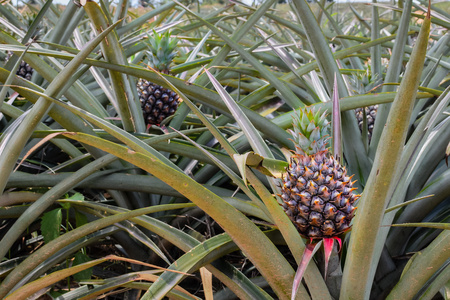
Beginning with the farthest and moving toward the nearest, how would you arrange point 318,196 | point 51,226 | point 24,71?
point 24,71
point 51,226
point 318,196

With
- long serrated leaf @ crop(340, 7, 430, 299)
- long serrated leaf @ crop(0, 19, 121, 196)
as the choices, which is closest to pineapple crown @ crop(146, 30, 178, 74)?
long serrated leaf @ crop(0, 19, 121, 196)

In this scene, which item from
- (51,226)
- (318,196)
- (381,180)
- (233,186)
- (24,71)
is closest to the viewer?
(381,180)

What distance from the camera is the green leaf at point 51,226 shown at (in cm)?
88

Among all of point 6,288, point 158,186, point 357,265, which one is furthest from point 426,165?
point 6,288

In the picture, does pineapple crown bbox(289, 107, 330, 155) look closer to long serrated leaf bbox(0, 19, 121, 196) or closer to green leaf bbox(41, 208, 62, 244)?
long serrated leaf bbox(0, 19, 121, 196)

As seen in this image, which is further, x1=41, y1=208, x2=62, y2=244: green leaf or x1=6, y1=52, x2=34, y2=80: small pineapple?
x1=6, y1=52, x2=34, y2=80: small pineapple

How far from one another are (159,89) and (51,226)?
549mm

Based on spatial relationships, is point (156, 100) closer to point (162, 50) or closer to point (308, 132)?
point (162, 50)

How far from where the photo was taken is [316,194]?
69 cm

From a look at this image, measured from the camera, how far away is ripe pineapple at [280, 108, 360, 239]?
27.1 inches

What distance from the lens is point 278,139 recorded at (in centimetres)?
106

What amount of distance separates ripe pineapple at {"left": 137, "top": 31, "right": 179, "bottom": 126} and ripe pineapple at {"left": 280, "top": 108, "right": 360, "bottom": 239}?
0.63 m

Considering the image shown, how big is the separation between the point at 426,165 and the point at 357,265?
→ 0.51 metres

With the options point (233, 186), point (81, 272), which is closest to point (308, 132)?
point (233, 186)
